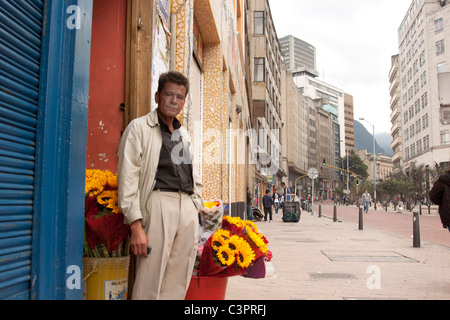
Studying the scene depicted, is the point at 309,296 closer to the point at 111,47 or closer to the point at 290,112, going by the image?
the point at 111,47

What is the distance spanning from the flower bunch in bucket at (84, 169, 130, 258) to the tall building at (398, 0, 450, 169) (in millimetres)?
51024

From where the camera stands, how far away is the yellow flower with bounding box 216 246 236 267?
9.46 ft

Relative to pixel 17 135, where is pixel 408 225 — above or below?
below

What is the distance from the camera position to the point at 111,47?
3928 millimetres

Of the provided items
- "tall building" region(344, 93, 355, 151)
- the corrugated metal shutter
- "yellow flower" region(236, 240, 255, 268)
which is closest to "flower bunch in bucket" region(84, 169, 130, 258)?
the corrugated metal shutter

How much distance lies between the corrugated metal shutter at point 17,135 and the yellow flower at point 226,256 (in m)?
1.19

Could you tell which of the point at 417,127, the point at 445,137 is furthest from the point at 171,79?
the point at 417,127

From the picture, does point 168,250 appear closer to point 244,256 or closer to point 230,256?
point 230,256

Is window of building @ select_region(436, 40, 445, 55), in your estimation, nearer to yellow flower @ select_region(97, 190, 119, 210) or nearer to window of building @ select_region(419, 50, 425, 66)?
window of building @ select_region(419, 50, 425, 66)

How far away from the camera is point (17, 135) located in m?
2.18

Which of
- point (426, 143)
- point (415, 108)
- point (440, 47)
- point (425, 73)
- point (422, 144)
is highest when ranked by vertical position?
point (440, 47)

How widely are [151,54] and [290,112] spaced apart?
67517 mm

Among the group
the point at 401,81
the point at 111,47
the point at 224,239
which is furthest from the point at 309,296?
the point at 401,81

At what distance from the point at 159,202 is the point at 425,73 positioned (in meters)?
62.5
